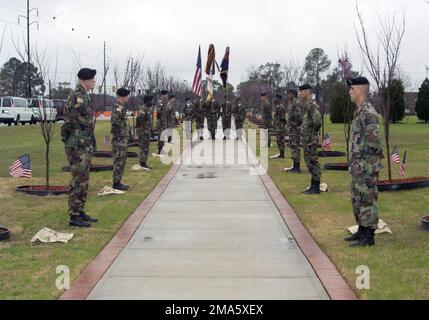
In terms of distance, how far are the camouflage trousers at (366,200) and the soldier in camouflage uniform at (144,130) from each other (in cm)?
841

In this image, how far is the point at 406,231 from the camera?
773 centimetres

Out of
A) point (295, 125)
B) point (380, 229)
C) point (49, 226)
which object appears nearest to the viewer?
point (380, 229)

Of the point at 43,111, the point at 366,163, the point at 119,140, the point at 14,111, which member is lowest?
the point at 366,163

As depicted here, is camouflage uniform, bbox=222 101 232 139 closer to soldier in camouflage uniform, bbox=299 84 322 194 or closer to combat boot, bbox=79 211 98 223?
soldier in camouflage uniform, bbox=299 84 322 194

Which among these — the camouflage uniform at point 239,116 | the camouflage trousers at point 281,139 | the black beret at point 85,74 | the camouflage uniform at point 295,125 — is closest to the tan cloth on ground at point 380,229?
the black beret at point 85,74

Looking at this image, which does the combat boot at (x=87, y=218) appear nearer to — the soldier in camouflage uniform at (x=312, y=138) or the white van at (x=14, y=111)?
the soldier in camouflage uniform at (x=312, y=138)

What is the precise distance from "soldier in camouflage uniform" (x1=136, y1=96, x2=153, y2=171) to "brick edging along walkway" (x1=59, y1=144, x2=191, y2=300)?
13.7ft

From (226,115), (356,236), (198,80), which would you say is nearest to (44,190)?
(356,236)

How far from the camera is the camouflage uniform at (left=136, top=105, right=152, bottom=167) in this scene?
14.6m

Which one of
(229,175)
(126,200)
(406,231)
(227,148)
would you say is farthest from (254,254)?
(227,148)

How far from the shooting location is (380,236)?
745cm

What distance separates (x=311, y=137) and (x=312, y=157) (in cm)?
38

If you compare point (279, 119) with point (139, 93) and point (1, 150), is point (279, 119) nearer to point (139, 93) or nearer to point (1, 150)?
point (1, 150)

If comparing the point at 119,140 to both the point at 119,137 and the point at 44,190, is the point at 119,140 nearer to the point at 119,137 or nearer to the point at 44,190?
the point at 119,137
